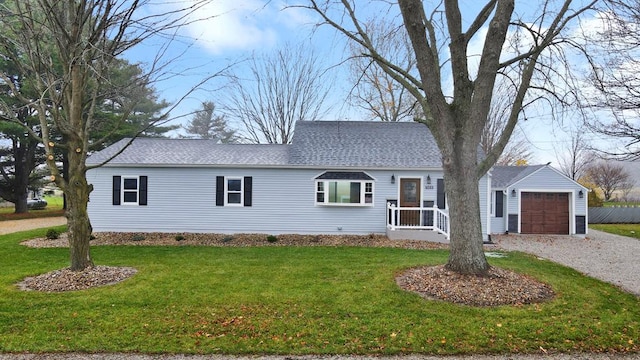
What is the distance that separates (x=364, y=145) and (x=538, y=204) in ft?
27.1

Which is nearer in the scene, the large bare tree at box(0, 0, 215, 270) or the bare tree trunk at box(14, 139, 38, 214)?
the large bare tree at box(0, 0, 215, 270)

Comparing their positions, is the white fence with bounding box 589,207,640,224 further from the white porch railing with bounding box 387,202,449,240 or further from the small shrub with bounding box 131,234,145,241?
the small shrub with bounding box 131,234,145,241

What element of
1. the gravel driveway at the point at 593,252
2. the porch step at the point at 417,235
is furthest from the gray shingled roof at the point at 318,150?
the gravel driveway at the point at 593,252

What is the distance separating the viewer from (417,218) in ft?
43.0

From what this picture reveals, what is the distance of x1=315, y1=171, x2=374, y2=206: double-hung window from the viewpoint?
13.2 meters

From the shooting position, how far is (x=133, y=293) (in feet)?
19.0

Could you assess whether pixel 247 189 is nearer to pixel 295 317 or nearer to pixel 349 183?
pixel 349 183

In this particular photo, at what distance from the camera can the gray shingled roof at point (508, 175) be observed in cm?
1556

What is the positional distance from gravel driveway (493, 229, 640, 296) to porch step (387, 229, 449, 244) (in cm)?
205

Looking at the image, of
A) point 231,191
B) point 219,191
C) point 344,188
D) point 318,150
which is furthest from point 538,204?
point 219,191

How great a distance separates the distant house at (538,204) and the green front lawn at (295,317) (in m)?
8.35

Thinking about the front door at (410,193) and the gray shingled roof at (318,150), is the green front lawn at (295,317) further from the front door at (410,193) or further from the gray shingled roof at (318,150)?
the gray shingled roof at (318,150)

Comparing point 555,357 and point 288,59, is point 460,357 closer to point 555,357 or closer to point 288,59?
point 555,357

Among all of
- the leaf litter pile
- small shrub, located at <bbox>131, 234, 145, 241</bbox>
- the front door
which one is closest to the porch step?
the front door
